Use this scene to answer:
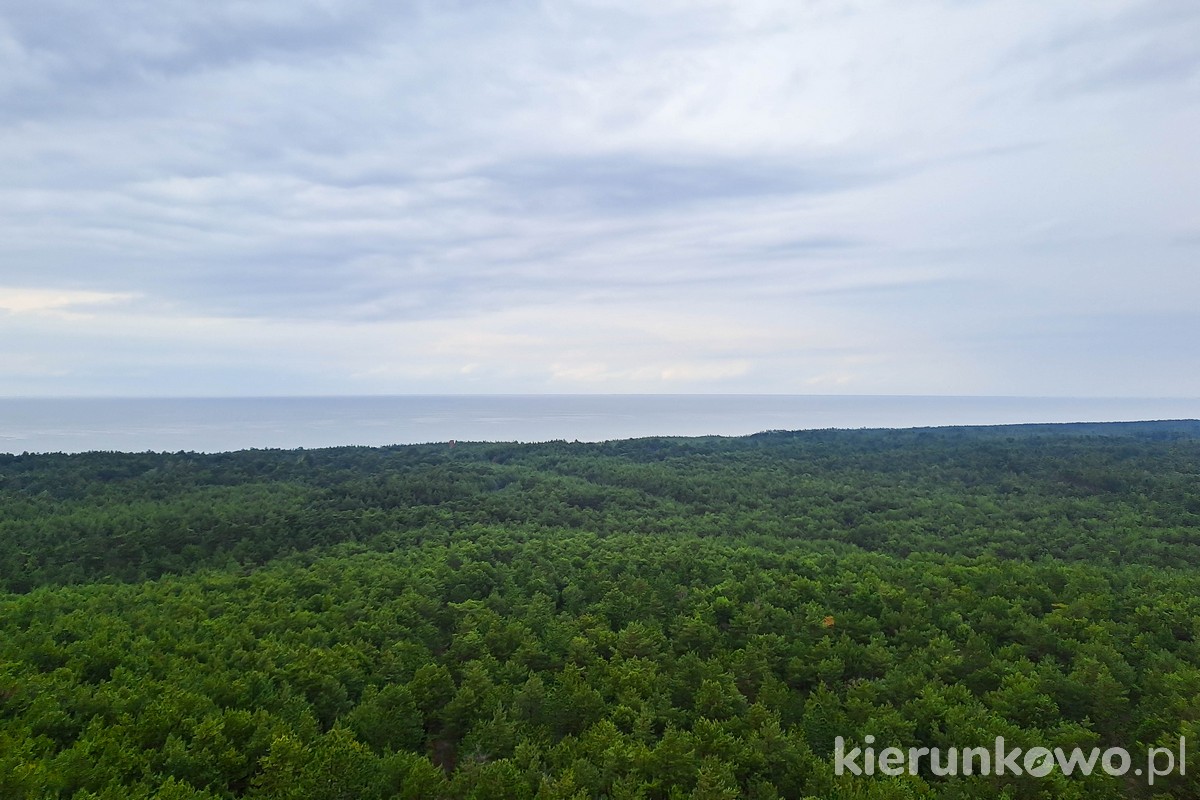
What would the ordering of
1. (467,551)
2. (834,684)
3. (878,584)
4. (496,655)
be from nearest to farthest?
(834,684)
(496,655)
(878,584)
(467,551)

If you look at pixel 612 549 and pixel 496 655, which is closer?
pixel 496 655

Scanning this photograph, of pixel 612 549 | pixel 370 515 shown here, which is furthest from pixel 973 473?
pixel 370 515

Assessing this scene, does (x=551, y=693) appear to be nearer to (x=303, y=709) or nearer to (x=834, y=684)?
(x=303, y=709)

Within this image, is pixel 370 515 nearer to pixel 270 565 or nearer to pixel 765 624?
pixel 270 565

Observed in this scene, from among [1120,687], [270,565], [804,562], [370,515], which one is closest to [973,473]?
[804,562]

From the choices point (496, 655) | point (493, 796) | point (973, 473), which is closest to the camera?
point (493, 796)

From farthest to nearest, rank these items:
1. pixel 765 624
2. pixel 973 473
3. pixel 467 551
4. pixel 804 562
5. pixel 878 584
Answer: pixel 973 473 → pixel 467 551 → pixel 804 562 → pixel 878 584 → pixel 765 624
